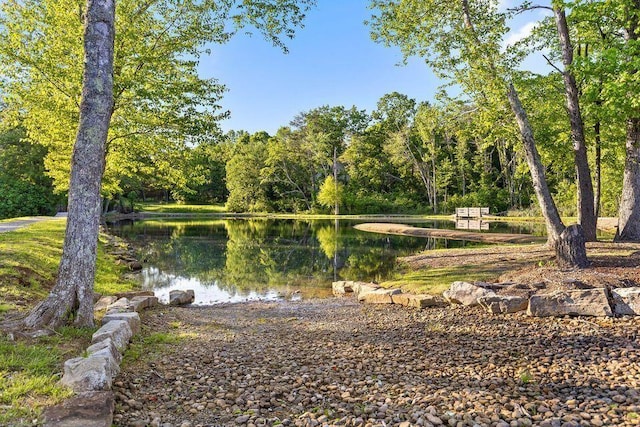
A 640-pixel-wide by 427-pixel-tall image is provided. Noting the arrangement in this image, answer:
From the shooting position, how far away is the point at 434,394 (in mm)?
3529

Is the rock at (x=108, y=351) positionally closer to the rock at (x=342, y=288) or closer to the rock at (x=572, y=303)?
the rock at (x=572, y=303)

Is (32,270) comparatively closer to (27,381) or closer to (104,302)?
(104,302)

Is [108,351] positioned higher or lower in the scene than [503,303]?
higher

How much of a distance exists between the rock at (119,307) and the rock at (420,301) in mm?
4387

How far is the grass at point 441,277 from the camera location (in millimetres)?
8062

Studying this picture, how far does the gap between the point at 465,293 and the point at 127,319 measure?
4.93 meters

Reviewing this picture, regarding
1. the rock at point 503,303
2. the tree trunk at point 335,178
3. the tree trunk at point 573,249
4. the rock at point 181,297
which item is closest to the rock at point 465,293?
the rock at point 503,303

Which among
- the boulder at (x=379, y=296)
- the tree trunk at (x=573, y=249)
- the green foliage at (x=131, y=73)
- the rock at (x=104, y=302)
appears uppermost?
the green foliage at (x=131, y=73)

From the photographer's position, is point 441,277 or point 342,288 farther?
point 342,288

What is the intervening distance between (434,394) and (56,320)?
13.3 feet

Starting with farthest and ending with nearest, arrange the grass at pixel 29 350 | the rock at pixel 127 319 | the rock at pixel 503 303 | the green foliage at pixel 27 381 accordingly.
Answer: the rock at pixel 503 303 < the rock at pixel 127 319 < the grass at pixel 29 350 < the green foliage at pixel 27 381

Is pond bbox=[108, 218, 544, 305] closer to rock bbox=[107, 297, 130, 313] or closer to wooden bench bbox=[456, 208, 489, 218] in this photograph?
rock bbox=[107, 297, 130, 313]

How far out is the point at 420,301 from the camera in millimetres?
6930

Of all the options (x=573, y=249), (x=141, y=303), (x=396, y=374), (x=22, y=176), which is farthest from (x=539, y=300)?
(x=22, y=176)
